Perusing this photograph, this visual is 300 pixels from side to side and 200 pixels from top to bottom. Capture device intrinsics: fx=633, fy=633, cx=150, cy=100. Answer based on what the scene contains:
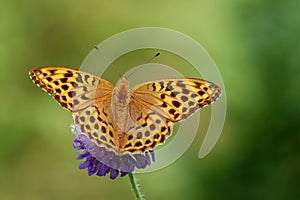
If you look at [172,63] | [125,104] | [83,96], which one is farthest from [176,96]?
[172,63]

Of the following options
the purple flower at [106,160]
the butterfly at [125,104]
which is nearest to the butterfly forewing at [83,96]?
the butterfly at [125,104]

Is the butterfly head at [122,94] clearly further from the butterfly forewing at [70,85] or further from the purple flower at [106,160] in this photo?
the purple flower at [106,160]

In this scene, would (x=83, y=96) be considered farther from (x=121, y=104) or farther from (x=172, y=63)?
(x=172, y=63)

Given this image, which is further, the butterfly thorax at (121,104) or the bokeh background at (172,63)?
the bokeh background at (172,63)

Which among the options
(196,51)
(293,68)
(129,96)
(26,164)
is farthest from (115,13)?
(129,96)

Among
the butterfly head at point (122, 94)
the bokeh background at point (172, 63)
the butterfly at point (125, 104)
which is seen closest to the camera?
the butterfly at point (125, 104)

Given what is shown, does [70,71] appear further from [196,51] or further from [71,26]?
[71,26]
